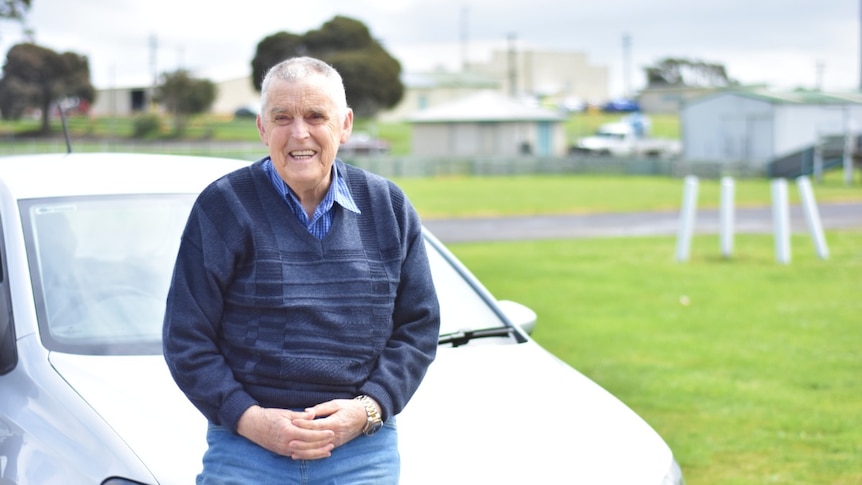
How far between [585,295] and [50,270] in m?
8.83

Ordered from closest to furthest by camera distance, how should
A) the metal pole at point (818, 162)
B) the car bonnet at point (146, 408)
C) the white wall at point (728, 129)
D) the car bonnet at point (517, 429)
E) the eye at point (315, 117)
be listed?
the eye at point (315, 117)
the car bonnet at point (146, 408)
the car bonnet at point (517, 429)
the metal pole at point (818, 162)
the white wall at point (728, 129)

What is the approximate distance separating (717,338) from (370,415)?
7522mm

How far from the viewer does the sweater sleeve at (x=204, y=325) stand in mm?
2412

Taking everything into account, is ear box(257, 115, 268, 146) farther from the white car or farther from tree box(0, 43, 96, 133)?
tree box(0, 43, 96, 133)

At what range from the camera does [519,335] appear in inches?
157

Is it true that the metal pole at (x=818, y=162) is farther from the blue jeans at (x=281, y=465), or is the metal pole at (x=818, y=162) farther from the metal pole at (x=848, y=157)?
the blue jeans at (x=281, y=465)

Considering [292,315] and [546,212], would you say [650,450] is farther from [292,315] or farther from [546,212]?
[546,212]

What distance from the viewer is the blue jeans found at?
8.04ft

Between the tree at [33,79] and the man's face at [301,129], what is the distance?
1427 centimetres

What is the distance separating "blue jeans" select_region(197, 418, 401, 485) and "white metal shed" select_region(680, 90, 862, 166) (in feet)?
144

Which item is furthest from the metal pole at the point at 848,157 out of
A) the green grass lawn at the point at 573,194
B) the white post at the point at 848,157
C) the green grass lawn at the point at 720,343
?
the green grass lawn at the point at 720,343

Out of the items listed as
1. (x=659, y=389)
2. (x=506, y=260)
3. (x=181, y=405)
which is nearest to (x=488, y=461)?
(x=181, y=405)

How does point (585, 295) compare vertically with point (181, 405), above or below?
below

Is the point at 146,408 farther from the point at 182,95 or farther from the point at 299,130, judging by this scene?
the point at 182,95
